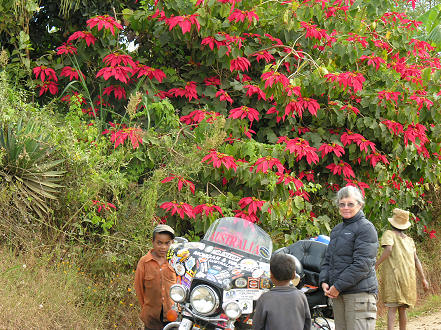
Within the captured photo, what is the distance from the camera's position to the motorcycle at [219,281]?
16.3 ft

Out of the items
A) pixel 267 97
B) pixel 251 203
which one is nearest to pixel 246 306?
pixel 251 203

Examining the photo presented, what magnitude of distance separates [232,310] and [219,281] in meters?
0.28

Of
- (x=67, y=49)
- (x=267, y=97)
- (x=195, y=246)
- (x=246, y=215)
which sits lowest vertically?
(x=195, y=246)

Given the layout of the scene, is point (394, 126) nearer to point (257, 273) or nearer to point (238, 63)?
point (238, 63)

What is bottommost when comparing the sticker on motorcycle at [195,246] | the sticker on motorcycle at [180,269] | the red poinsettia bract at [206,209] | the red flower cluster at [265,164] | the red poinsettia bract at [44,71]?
the sticker on motorcycle at [180,269]

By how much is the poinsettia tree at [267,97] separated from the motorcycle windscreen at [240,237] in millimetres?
1375

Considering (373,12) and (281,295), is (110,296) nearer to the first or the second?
(281,295)

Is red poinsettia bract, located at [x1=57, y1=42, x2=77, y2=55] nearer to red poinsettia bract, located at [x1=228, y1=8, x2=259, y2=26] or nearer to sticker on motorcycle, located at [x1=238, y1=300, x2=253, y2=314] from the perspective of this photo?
red poinsettia bract, located at [x1=228, y1=8, x2=259, y2=26]

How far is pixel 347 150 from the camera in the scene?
29.0ft

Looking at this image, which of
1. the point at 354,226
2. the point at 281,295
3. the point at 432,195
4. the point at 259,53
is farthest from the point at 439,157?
the point at 281,295

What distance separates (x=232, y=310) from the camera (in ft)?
15.9

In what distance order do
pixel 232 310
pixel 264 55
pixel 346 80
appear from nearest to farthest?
1. pixel 232 310
2. pixel 346 80
3. pixel 264 55

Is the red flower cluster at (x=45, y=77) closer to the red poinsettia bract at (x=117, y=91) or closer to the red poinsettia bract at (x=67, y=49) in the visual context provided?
the red poinsettia bract at (x=67, y=49)

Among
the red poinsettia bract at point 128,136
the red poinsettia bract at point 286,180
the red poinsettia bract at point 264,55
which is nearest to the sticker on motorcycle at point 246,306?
the red poinsettia bract at point 286,180
